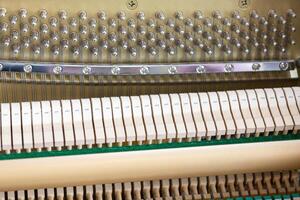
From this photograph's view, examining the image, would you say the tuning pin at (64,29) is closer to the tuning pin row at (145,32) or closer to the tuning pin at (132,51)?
the tuning pin row at (145,32)

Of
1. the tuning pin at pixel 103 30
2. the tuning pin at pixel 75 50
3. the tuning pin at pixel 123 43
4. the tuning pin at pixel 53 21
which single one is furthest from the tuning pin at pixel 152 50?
the tuning pin at pixel 53 21

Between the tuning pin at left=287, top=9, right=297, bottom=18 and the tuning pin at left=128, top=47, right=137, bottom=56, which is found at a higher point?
the tuning pin at left=287, top=9, right=297, bottom=18

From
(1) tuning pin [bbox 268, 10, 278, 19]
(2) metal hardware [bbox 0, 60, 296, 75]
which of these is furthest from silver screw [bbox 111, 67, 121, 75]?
(1) tuning pin [bbox 268, 10, 278, 19]

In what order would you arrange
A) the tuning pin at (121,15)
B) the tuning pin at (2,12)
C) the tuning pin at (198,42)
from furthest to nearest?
the tuning pin at (198,42), the tuning pin at (121,15), the tuning pin at (2,12)

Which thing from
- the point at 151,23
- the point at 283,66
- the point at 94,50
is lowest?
the point at 283,66

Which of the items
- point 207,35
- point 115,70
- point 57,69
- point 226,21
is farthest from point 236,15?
point 57,69

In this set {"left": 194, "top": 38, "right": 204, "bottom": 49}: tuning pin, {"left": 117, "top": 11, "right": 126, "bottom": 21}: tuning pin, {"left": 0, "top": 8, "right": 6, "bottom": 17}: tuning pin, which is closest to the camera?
A: {"left": 0, "top": 8, "right": 6, "bottom": 17}: tuning pin

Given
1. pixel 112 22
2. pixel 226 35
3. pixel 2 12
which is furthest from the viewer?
pixel 226 35

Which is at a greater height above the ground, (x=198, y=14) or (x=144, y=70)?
(x=198, y=14)

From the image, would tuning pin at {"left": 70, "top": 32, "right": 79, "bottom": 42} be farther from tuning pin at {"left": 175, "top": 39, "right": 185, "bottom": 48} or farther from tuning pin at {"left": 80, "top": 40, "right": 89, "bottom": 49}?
tuning pin at {"left": 175, "top": 39, "right": 185, "bottom": 48}

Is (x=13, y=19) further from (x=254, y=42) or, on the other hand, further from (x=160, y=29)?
(x=254, y=42)

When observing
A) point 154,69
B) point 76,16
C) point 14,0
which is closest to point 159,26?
point 154,69

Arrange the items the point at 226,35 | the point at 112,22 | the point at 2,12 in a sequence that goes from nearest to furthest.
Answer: the point at 2,12 → the point at 112,22 → the point at 226,35

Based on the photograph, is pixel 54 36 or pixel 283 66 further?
pixel 283 66
